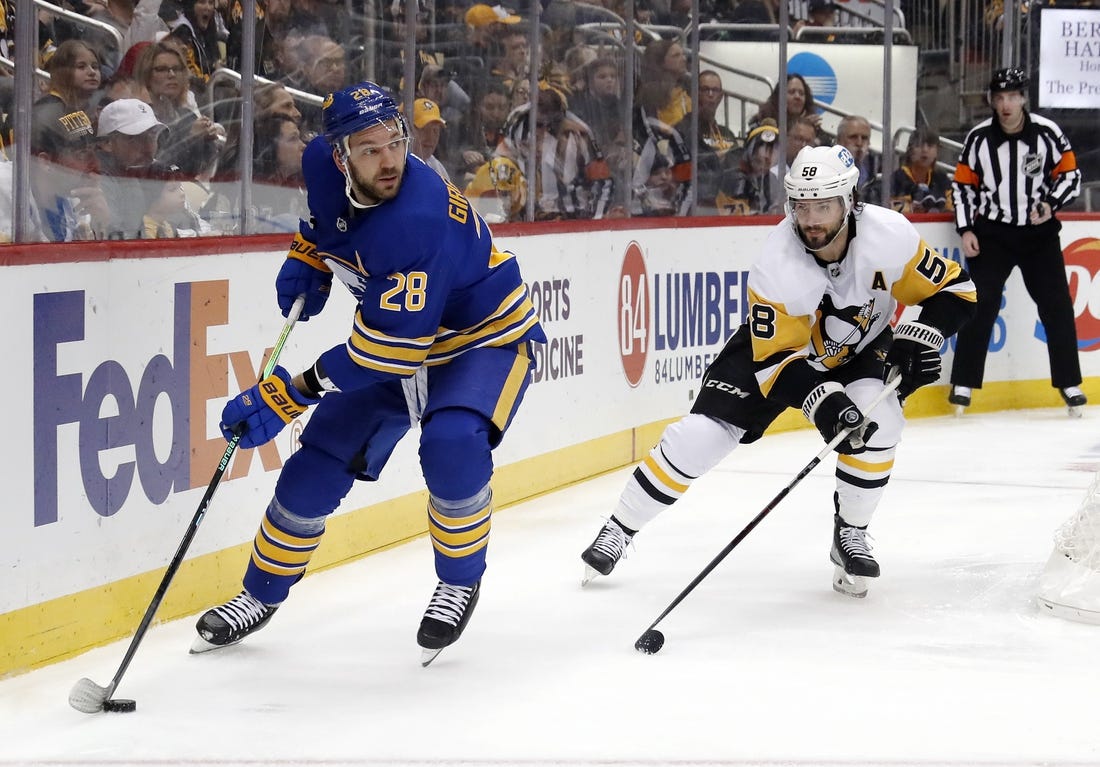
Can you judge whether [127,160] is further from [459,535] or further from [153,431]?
[459,535]

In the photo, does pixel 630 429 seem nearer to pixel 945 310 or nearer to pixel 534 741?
pixel 945 310

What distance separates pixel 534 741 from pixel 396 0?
9.67ft

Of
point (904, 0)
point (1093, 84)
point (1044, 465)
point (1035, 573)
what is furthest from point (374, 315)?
point (1093, 84)

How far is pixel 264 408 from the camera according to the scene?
9.97 ft

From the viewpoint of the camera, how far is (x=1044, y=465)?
597cm

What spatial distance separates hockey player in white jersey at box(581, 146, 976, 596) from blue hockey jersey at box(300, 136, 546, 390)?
74 centimetres

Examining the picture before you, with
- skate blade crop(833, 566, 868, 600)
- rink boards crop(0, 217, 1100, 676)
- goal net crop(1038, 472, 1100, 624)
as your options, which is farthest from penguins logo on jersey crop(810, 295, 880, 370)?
rink boards crop(0, 217, 1100, 676)

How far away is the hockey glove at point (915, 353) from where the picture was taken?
12.2 ft

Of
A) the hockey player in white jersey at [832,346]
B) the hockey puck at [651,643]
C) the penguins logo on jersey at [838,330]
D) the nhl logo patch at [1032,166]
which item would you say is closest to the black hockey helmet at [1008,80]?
the nhl logo patch at [1032,166]

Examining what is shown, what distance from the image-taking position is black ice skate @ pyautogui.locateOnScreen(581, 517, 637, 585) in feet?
13.1

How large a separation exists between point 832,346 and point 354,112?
57.6 inches

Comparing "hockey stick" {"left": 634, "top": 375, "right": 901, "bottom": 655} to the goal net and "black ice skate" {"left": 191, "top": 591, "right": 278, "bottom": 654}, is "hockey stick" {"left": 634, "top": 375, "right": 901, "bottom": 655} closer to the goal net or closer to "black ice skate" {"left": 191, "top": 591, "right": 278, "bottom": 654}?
the goal net

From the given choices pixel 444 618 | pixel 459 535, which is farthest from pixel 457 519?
pixel 444 618

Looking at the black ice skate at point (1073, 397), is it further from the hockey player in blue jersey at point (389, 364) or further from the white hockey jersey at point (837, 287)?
the hockey player in blue jersey at point (389, 364)
